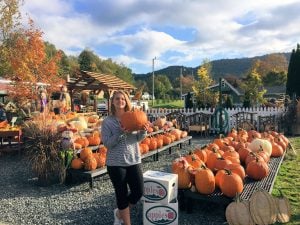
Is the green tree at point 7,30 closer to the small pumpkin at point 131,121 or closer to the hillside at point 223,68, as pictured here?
the small pumpkin at point 131,121

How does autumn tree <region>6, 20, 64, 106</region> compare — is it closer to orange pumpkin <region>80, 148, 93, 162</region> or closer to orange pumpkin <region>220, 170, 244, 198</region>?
orange pumpkin <region>80, 148, 93, 162</region>

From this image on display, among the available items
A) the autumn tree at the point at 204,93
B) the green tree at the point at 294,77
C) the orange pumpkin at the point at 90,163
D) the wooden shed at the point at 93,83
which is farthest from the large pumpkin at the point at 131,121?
the green tree at the point at 294,77

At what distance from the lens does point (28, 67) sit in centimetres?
2047

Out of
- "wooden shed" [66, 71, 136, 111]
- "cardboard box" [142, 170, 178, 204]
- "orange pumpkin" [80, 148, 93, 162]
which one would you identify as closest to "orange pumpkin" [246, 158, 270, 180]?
"cardboard box" [142, 170, 178, 204]

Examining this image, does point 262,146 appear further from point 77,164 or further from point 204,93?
point 204,93

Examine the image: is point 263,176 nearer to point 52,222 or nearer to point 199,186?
point 199,186

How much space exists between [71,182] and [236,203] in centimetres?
350

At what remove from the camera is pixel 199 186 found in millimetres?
4762

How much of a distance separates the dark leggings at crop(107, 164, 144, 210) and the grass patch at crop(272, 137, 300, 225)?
76.6 inches

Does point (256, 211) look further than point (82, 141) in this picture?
No

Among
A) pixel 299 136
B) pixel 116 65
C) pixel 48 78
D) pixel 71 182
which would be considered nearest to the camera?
pixel 71 182

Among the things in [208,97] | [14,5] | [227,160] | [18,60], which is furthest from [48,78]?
[227,160]

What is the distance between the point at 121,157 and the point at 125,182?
12.1 inches

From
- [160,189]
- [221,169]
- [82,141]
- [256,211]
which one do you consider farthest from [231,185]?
[82,141]
